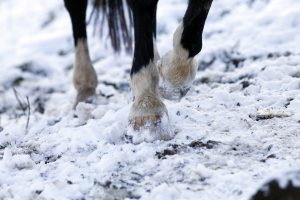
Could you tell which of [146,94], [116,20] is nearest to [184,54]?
[146,94]

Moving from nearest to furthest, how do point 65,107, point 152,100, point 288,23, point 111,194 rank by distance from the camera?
1. point 111,194
2. point 152,100
3. point 65,107
4. point 288,23

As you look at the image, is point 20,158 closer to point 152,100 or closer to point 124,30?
point 152,100

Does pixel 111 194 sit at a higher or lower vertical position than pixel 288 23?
lower

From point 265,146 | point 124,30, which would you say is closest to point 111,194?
point 265,146

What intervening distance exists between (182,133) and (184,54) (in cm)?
59

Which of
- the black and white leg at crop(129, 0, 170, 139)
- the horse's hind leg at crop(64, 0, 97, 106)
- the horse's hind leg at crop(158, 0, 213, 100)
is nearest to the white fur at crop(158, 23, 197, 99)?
the horse's hind leg at crop(158, 0, 213, 100)

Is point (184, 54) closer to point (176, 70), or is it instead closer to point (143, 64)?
point (176, 70)

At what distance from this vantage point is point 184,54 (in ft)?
10.6

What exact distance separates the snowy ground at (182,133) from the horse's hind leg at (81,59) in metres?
0.13

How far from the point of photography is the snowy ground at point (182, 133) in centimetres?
229

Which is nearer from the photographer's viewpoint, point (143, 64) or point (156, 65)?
point (143, 64)

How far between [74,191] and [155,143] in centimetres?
53

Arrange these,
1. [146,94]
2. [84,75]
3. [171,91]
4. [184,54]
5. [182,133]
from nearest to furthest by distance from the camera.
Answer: [182,133] < [146,94] < [184,54] < [171,91] < [84,75]

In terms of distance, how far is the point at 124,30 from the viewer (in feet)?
15.5
